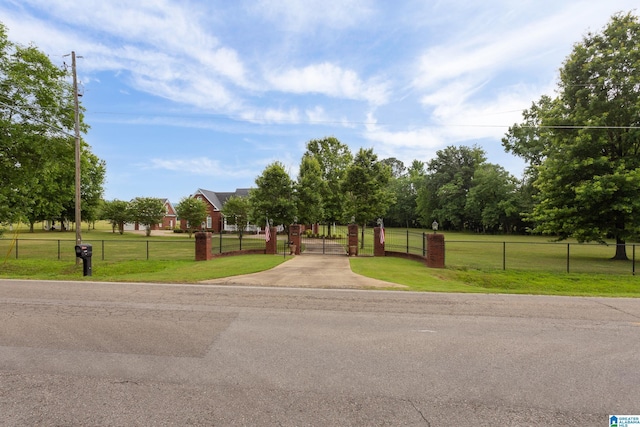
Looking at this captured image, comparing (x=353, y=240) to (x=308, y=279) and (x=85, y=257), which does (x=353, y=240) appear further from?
(x=85, y=257)

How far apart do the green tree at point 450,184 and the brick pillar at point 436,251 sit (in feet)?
167

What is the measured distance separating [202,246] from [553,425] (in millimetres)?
16368

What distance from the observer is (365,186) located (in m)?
24.0

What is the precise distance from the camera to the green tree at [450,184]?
6352 cm

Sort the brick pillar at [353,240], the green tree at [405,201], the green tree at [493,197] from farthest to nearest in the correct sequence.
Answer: the green tree at [405,201], the green tree at [493,197], the brick pillar at [353,240]

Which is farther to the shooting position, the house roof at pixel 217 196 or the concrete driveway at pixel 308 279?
the house roof at pixel 217 196

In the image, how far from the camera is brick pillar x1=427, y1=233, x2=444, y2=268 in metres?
15.3

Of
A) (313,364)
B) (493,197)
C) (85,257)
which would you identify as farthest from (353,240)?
(493,197)

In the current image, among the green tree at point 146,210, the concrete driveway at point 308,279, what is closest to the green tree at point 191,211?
the green tree at point 146,210

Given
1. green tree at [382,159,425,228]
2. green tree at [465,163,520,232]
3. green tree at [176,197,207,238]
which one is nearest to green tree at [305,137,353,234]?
green tree at [176,197,207,238]

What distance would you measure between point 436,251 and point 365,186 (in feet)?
31.7

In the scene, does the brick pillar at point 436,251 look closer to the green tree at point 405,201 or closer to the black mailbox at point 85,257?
the black mailbox at point 85,257

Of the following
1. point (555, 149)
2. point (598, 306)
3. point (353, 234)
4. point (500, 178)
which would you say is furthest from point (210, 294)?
point (500, 178)

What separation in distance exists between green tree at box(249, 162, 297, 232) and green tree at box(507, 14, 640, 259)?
17.9 metres
